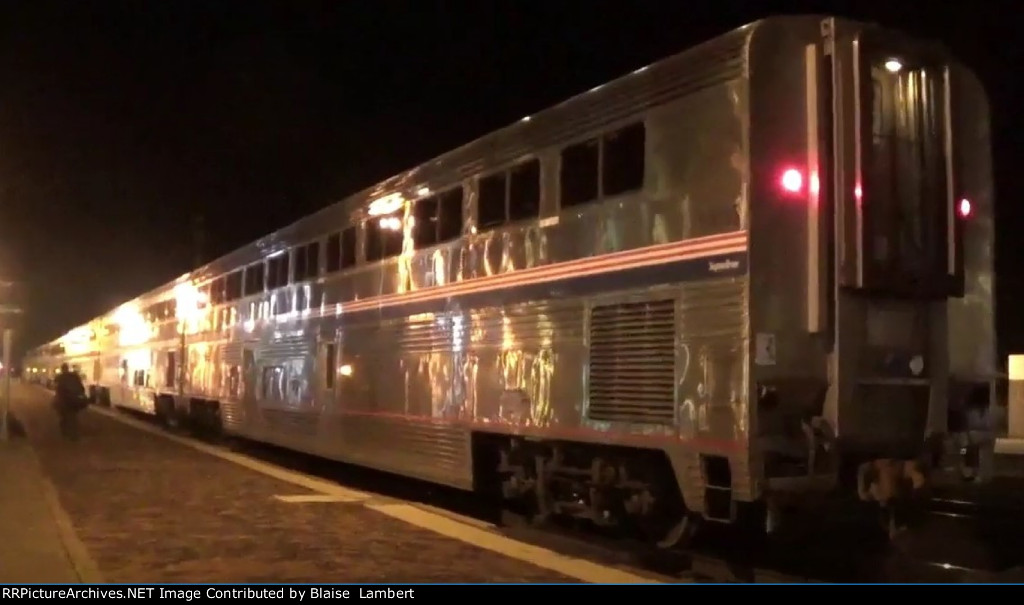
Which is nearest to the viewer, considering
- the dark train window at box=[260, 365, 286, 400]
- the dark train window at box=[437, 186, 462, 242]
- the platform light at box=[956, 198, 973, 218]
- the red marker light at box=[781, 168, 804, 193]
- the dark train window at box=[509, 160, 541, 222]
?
the red marker light at box=[781, 168, 804, 193]

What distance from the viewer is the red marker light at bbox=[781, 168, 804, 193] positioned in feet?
26.1

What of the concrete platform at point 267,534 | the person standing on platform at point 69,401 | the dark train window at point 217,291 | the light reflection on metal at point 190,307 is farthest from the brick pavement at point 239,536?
the light reflection on metal at point 190,307

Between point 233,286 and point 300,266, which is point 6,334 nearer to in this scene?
point 233,286

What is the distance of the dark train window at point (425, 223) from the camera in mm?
12625

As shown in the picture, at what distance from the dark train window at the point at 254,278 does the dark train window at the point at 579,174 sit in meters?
10.6

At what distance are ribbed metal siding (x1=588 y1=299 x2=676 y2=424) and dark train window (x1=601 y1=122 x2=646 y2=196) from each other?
38.5 inches

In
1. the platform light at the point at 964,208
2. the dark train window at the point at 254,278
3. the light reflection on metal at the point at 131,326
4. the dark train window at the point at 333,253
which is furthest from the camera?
the light reflection on metal at the point at 131,326

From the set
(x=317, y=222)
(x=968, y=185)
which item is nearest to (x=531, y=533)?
(x=968, y=185)

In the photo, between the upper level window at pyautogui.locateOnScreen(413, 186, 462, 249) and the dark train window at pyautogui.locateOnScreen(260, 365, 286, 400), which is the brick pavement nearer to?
the dark train window at pyautogui.locateOnScreen(260, 365, 286, 400)

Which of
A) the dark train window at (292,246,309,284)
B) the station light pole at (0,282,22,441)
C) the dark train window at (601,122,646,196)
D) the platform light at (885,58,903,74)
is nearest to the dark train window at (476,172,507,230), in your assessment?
the dark train window at (601,122,646,196)


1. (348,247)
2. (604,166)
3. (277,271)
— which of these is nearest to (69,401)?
(277,271)

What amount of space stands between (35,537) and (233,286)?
1219 centimetres

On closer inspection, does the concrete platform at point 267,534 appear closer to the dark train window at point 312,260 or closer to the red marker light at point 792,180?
the dark train window at point 312,260

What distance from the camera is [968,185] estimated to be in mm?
9109
